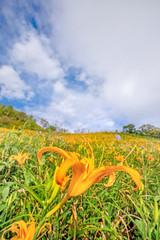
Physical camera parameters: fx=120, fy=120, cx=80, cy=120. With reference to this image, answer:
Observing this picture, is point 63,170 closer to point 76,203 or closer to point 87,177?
point 87,177

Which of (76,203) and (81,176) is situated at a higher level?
(81,176)

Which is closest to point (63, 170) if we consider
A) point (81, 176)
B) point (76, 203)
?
point (81, 176)

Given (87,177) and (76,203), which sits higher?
(87,177)

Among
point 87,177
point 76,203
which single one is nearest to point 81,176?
point 87,177

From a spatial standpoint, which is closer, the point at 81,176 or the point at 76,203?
the point at 81,176

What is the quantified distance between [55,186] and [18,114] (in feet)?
58.9

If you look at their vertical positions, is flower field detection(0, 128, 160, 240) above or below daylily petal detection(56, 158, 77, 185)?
below

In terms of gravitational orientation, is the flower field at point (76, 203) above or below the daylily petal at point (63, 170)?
below

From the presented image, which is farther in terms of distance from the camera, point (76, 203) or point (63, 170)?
point (76, 203)

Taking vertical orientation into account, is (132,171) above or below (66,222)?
above

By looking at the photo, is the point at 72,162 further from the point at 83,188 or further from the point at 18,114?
the point at 18,114

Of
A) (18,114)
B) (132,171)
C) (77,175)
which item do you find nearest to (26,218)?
(77,175)

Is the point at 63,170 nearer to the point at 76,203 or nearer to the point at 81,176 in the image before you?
the point at 81,176

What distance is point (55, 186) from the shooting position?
39 cm
